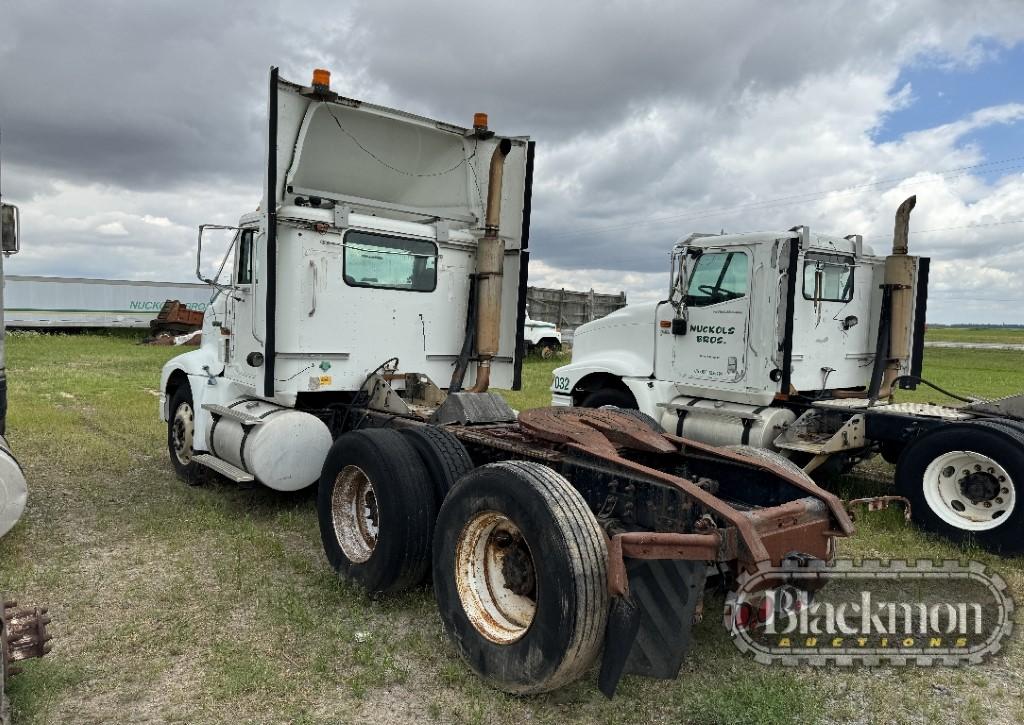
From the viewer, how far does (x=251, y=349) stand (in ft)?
21.7

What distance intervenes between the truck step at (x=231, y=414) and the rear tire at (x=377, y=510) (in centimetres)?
147

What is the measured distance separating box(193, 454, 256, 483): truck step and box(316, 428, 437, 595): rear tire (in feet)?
4.18

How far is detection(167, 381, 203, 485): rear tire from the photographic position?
24.1 feet

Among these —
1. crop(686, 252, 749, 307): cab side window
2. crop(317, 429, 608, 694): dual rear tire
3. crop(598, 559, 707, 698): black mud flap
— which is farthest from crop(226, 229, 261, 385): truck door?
crop(686, 252, 749, 307): cab side window

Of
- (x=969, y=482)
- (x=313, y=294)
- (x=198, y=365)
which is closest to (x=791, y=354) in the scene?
(x=969, y=482)

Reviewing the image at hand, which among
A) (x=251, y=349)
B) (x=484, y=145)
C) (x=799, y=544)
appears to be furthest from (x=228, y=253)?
(x=799, y=544)

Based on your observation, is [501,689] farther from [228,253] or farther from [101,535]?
[228,253]

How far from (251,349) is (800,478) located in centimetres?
465

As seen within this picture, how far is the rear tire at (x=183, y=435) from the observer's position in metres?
7.36

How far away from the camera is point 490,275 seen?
679 centimetres

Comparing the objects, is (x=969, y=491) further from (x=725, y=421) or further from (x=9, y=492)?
(x=9, y=492)

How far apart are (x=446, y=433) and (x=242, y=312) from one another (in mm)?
2865

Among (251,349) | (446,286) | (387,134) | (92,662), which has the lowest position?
(92,662)

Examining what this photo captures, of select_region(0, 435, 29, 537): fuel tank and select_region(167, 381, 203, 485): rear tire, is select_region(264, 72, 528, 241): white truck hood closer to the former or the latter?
select_region(167, 381, 203, 485): rear tire
